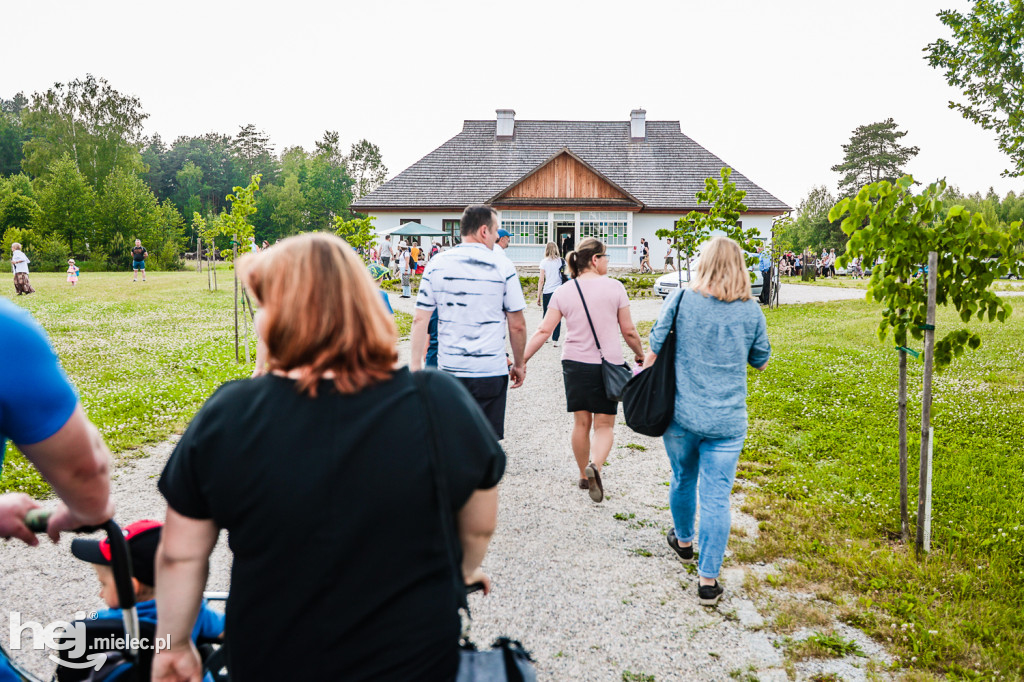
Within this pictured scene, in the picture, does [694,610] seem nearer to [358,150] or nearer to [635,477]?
[635,477]

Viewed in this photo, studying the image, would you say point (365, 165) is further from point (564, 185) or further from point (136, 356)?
point (136, 356)

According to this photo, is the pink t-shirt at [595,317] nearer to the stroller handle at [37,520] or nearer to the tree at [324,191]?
the stroller handle at [37,520]

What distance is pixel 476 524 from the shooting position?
65.4 inches

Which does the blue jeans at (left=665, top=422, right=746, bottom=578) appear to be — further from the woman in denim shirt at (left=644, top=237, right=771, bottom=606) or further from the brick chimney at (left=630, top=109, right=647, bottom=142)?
the brick chimney at (left=630, top=109, right=647, bottom=142)

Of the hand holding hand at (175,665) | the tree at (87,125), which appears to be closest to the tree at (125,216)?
the tree at (87,125)

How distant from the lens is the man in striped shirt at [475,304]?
461 centimetres

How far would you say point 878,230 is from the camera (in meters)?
4.46

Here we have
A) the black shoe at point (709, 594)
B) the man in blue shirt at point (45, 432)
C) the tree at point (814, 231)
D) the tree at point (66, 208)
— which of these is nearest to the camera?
A: the man in blue shirt at point (45, 432)

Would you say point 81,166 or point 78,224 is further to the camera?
point 81,166

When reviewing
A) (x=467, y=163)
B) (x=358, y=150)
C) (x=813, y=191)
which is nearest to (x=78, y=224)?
(x=467, y=163)

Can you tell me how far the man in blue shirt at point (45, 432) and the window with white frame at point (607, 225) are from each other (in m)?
38.6

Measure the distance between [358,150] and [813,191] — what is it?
5619 cm

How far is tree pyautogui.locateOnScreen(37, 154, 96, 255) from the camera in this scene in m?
49.1

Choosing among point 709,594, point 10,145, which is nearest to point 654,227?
point 709,594
